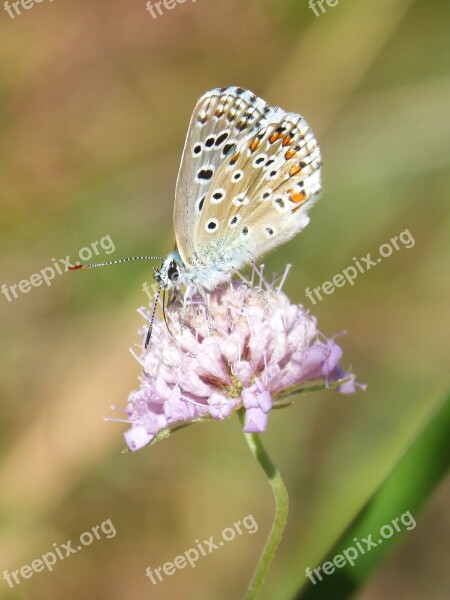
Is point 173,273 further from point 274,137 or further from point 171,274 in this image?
point 274,137

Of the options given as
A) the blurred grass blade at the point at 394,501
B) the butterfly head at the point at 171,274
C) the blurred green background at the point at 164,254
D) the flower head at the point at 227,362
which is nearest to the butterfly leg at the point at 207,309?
the flower head at the point at 227,362

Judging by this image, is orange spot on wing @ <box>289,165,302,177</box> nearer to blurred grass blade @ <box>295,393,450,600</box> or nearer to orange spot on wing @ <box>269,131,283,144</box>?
orange spot on wing @ <box>269,131,283,144</box>

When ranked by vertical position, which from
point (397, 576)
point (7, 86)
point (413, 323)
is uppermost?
point (7, 86)

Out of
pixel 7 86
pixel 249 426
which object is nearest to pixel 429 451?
pixel 249 426

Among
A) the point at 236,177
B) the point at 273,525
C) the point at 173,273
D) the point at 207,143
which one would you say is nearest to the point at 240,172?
the point at 236,177

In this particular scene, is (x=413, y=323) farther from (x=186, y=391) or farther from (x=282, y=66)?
(x=186, y=391)

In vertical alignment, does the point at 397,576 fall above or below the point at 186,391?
below

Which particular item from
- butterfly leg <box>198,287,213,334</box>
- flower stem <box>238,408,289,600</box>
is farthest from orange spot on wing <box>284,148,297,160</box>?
flower stem <box>238,408,289,600</box>
